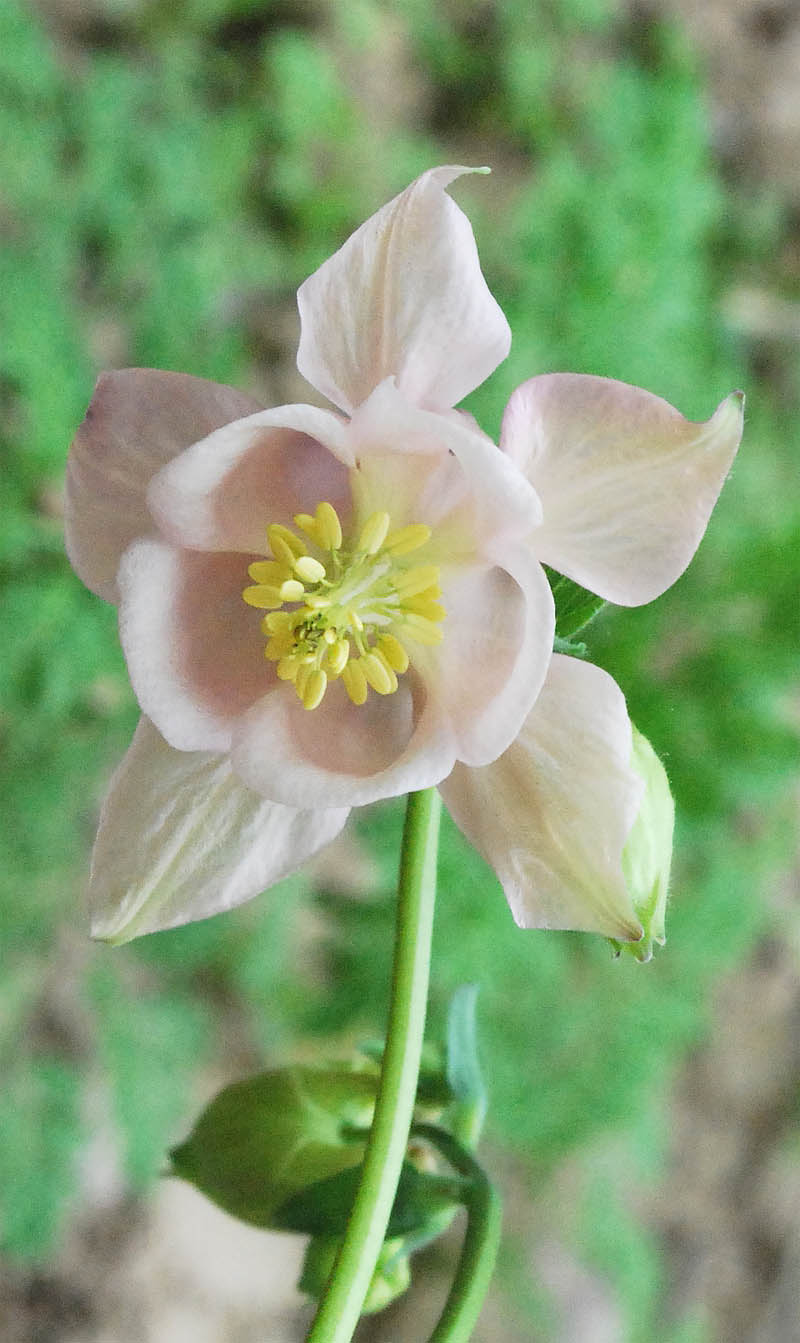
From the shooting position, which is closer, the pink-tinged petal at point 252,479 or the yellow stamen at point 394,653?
the pink-tinged petal at point 252,479

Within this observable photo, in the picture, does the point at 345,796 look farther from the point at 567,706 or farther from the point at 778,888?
the point at 778,888

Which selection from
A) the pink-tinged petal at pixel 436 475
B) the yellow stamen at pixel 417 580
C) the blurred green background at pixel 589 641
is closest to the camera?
the pink-tinged petal at pixel 436 475

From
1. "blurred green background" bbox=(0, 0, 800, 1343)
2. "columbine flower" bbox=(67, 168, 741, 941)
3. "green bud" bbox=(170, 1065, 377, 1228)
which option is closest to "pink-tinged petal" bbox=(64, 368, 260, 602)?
"columbine flower" bbox=(67, 168, 741, 941)

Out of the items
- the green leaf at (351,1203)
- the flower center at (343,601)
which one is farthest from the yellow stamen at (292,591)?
the green leaf at (351,1203)

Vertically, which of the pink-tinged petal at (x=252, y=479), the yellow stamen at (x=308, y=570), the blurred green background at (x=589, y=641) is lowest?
the blurred green background at (x=589, y=641)

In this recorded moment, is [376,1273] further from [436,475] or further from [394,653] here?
[436,475]

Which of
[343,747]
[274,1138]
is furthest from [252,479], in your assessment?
[274,1138]

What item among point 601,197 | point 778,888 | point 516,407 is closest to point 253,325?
point 601,197

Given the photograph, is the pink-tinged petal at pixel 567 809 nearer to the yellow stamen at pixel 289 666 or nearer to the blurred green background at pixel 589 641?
the yellow stamen at pixel 289 666
